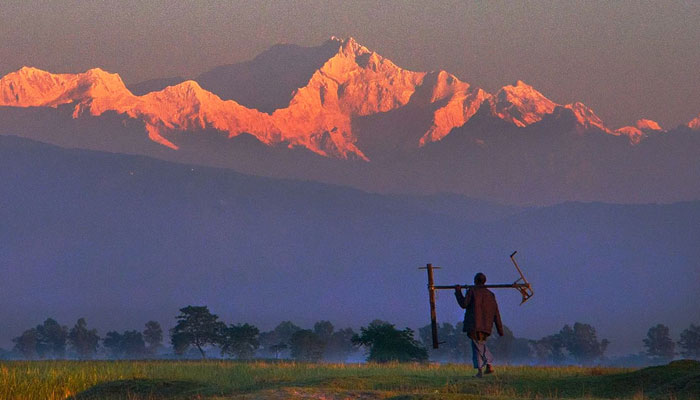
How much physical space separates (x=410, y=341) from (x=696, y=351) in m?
101

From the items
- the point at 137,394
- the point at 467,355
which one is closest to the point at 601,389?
the point at 137,394

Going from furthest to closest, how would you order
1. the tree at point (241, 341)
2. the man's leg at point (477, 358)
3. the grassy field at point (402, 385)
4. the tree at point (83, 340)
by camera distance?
1. the tree at point (83, 340)
2. the tree at point (241, 341)
3. the man's leg at point (477, 358)
4. the grassy field at point (402, 385)

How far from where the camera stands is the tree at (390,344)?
8581cm

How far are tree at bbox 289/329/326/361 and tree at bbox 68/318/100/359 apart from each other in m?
50.6

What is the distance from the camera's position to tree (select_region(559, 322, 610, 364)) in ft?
604

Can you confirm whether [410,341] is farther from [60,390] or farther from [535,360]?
[535,360]

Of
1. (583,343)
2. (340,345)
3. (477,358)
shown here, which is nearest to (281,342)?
(340,345)

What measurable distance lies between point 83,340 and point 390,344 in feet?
313

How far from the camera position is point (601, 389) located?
115ft

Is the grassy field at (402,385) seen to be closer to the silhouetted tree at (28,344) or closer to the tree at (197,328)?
the tree at (197,328)

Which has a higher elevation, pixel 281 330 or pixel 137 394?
pixel 281 330

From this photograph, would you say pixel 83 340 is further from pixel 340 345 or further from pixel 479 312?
pixel 479 312

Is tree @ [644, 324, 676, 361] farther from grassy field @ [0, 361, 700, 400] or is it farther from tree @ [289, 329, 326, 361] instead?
grassy field @ [0, 361, 700, 400]

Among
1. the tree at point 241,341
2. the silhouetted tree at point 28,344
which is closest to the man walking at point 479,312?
the tree at point 241,341
